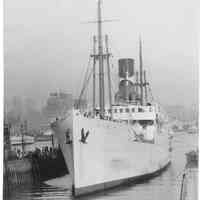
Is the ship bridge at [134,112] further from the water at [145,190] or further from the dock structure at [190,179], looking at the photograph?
the dock structure at [190,179]

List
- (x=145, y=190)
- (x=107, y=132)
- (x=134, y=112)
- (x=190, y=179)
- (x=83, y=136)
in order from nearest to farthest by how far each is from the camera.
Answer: (x=190, y=179) < (x=145, y=190) < (x=83, y=136) < (x=107, y=132) < (x=134, y=112)

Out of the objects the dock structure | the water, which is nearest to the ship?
the water

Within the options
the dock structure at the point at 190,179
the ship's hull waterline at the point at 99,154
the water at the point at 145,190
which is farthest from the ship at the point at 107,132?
the dock structure at the point at 190,179

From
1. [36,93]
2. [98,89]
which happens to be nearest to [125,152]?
[98,89]

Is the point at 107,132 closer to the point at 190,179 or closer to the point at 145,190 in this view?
the point at 145,190

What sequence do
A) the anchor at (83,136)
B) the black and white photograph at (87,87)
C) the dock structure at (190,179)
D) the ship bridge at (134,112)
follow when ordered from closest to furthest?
the dock structure at (190,179), the black and white photograph at (87,87), the anchor at (83,136), the ship bridge at (134,112)

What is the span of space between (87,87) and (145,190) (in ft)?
3.45

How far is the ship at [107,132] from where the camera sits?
411cm

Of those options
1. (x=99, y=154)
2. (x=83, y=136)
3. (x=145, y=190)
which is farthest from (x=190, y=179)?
(x=83, y=136)

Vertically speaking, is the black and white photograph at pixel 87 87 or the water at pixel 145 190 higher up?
the black and white photograph at pixel 87 87

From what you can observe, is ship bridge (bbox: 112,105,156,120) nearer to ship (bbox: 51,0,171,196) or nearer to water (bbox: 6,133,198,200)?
ship (bbox: 51,0,171,196)

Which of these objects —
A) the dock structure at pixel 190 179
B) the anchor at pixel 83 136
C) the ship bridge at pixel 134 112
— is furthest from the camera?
the ship bridge at pixel 134 112

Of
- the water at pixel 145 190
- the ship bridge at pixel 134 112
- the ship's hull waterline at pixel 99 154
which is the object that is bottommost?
the water at pixel 145 190

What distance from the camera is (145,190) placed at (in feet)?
13.5
